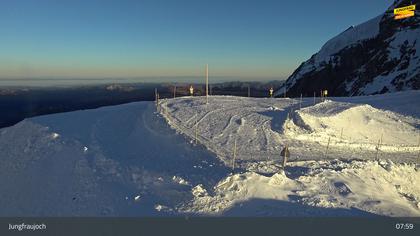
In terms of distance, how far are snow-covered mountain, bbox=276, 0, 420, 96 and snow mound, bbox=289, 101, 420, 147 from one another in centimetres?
5076

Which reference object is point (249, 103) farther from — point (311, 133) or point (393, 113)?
point (393, 113)

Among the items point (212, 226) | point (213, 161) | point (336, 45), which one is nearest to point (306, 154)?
point (213, 161)

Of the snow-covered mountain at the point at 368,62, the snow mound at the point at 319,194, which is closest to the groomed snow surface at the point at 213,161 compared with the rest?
the snow mound at the point at 319,194

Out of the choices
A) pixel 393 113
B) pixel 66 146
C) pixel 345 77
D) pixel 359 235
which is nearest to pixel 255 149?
pixel 359 235

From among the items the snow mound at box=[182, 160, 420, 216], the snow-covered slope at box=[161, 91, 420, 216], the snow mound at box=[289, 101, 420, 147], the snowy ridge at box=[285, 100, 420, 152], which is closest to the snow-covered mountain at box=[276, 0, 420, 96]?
the snow mound at box=[289, 101, 420, 147]

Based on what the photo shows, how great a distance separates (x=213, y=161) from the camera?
17250 millimetres

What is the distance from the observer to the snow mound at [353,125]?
77.7 ft

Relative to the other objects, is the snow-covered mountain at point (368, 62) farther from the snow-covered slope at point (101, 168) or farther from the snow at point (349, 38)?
the snow-covered slope at point (101, 168)

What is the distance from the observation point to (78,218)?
12.2 metres

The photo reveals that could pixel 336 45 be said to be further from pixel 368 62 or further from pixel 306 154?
pixel 306 154

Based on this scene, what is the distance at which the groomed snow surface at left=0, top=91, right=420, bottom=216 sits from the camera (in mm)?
13547

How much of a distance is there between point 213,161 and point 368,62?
9612cm

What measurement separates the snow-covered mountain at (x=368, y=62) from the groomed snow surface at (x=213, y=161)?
2244 inches

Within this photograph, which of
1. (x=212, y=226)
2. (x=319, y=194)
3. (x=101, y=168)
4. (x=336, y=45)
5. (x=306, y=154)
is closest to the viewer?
(x=212, y=226)
